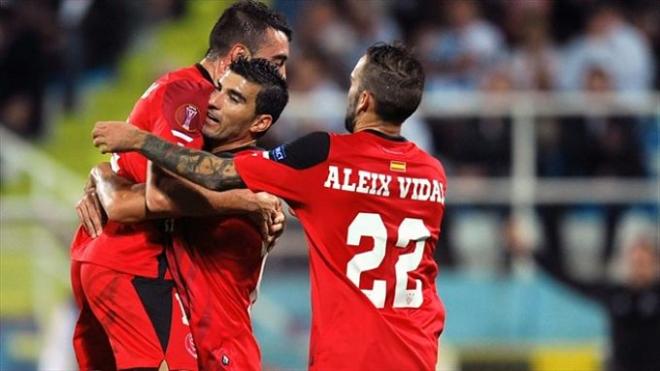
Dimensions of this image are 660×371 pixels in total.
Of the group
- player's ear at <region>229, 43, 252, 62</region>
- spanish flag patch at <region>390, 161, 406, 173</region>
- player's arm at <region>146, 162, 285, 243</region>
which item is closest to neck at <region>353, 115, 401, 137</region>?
spanish flag patch at <region>390, 161, 406, 173</region>

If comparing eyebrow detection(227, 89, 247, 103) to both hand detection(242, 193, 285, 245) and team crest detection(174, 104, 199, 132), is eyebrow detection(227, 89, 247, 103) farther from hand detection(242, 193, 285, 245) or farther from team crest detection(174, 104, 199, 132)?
hand detection(242, 193, 285, 245)

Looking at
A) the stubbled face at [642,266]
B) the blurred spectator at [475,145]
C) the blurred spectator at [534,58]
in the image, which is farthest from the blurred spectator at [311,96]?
the stubbled face at [642,266]

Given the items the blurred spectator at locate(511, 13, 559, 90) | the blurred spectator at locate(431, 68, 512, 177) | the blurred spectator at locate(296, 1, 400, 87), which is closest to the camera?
the blurred spectator at locate(431, 68, 512, 177)

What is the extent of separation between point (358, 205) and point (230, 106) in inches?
28.8

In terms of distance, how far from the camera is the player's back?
5.82m

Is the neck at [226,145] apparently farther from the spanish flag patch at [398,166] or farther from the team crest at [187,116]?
the spanish flag patch at [398,166]

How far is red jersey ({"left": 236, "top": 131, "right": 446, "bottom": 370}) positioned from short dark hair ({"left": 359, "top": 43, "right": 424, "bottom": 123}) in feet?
0.42

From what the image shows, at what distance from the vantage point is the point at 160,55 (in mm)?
14461

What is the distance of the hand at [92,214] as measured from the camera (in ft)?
20.5

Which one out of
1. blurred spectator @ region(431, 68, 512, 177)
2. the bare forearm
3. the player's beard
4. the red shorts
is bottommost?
the red shorts

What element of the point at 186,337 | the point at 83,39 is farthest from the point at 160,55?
the point at 186,337

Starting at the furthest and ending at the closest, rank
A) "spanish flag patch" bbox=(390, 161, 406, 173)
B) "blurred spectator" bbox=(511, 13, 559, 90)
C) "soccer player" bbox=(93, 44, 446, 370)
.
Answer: "blurred spectator" bbox=(511, 13, 559, 90) < "spanish flag patch" bbox=(390, 161, 406, 173) < "soccer player" bbox=(93, 44, 446, 370)

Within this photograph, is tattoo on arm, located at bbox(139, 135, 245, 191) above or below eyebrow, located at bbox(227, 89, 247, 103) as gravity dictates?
→ below

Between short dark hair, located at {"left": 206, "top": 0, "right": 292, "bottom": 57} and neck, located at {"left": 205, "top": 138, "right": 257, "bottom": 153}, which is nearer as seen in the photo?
neck, located at {"left": 205, "top": 138, "right": 257, "bottom": 153}
